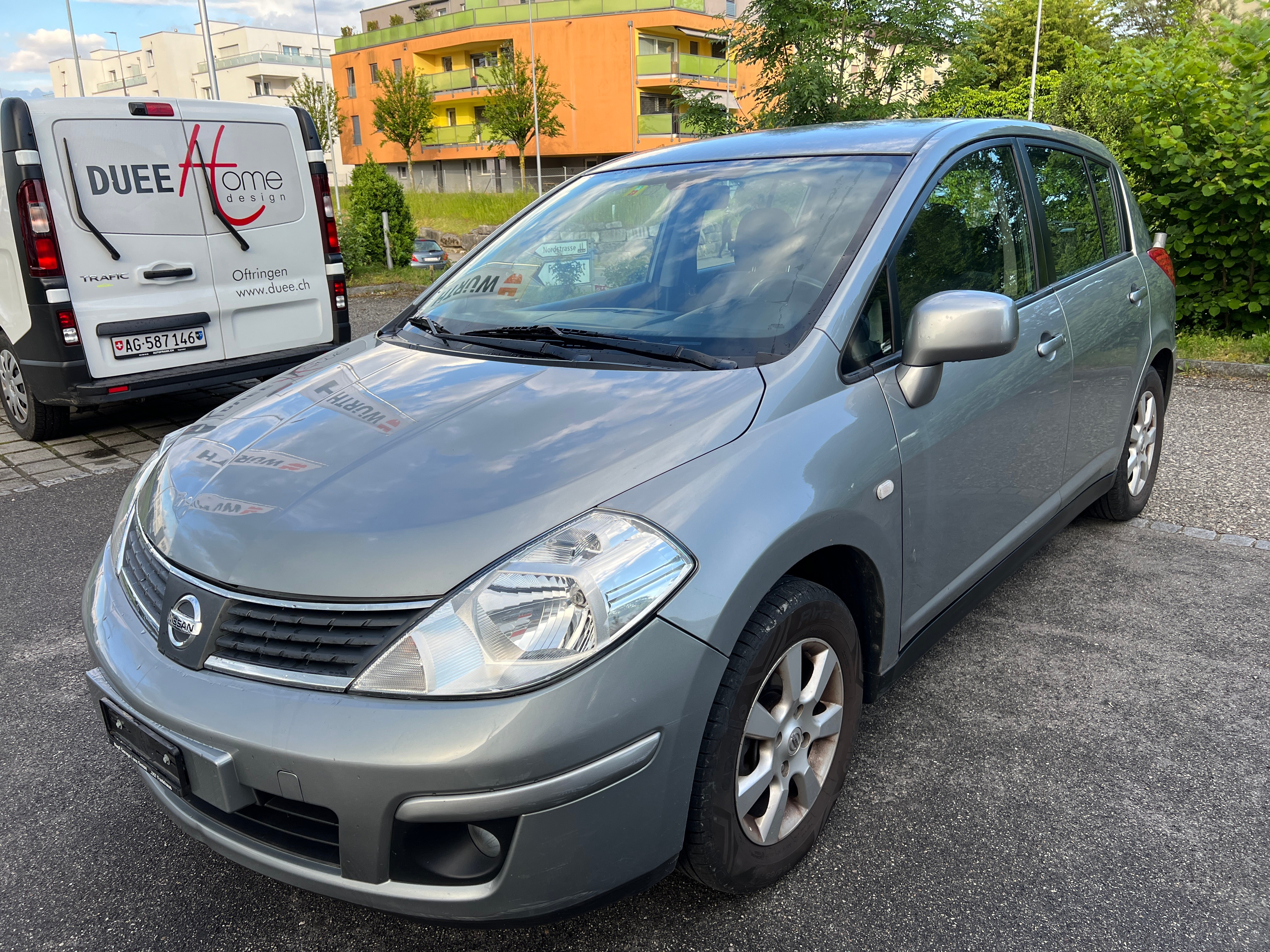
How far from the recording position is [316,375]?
2.71 meters

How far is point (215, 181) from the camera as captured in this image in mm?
6117

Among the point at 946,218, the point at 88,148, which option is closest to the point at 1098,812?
the point at 946,218

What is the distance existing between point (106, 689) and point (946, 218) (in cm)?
243

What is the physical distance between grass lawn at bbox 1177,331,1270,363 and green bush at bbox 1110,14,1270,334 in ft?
0.84

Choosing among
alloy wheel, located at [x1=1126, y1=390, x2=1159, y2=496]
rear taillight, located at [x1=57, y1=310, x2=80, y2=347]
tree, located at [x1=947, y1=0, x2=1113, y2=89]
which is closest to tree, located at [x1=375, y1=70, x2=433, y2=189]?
→ tree, located at [x1=947, y1=0, x2=1113, y2=89]

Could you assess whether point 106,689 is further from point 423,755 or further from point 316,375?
point 316,375

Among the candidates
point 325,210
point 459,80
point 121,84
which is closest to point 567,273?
point 325,210

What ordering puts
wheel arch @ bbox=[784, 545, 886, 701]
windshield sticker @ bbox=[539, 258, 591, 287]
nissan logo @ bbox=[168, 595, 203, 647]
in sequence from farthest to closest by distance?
1. windshield sticker @ bbox=[539, 258, 591, 287]
2. wheel arch @ bbox=[784, 545, 886, 701]
3. nissan logo @ bbox=[168, 595, 203, 647]

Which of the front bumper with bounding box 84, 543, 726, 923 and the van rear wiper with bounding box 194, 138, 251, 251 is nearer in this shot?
the front bumper with bounding box 84, 543, 726, 923

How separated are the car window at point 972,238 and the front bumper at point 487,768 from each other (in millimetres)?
1344

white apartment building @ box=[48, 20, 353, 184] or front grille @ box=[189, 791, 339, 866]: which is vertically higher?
white apartment building @ box=[48, 20, 353, 184]

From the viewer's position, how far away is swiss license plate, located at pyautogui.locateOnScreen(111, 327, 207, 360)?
571 centimetres

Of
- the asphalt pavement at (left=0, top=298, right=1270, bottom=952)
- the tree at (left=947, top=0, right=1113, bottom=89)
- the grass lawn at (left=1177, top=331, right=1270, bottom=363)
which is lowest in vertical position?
the asphalt pavement at (left=0, top=298, right=1270, bottom=952)

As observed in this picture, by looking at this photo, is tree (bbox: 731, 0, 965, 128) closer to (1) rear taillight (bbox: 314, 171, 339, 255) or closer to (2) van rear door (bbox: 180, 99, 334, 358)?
(1) rear taillight (bbox: 314, 171, 339, 255)
